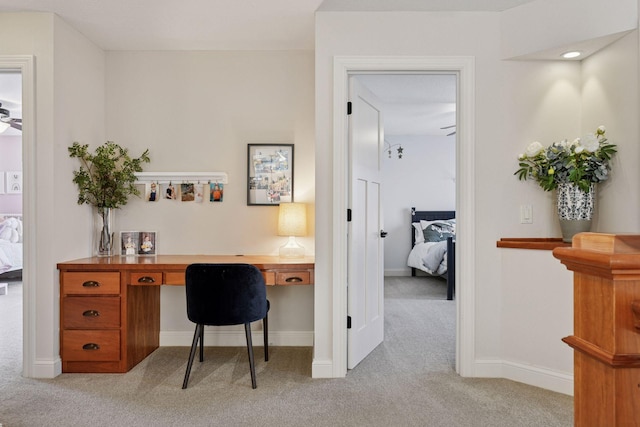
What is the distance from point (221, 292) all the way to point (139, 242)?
1240mm

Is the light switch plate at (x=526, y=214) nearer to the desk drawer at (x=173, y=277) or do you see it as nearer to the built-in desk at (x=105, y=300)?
the built-in desk at (x=105, y=300)

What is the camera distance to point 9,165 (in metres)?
7.24

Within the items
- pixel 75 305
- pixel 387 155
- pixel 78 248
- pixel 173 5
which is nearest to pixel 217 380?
pixel 75 305

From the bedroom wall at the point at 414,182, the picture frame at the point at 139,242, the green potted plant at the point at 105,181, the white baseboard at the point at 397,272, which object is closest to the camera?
the green potted plant at the point at 105,181

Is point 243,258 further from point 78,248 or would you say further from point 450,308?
point 450,308

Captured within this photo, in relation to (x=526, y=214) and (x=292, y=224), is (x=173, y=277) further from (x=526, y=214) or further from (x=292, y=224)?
(x=526, y=214)

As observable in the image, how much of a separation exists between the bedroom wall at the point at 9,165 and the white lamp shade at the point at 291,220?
631 cm

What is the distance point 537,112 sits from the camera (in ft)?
9.09

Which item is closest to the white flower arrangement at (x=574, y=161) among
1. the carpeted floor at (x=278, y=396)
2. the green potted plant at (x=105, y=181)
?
the carpeted floor at (x=278, y=396)

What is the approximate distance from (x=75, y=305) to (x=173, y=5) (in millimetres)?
2094

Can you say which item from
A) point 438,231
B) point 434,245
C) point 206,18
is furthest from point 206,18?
point 438,231

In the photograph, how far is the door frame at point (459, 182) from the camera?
275 cm

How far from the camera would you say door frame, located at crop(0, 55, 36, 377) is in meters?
Result: 2.74

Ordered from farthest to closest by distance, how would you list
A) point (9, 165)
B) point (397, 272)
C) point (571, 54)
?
point (9, 165) < point (397, 272) < point (571, 54)
